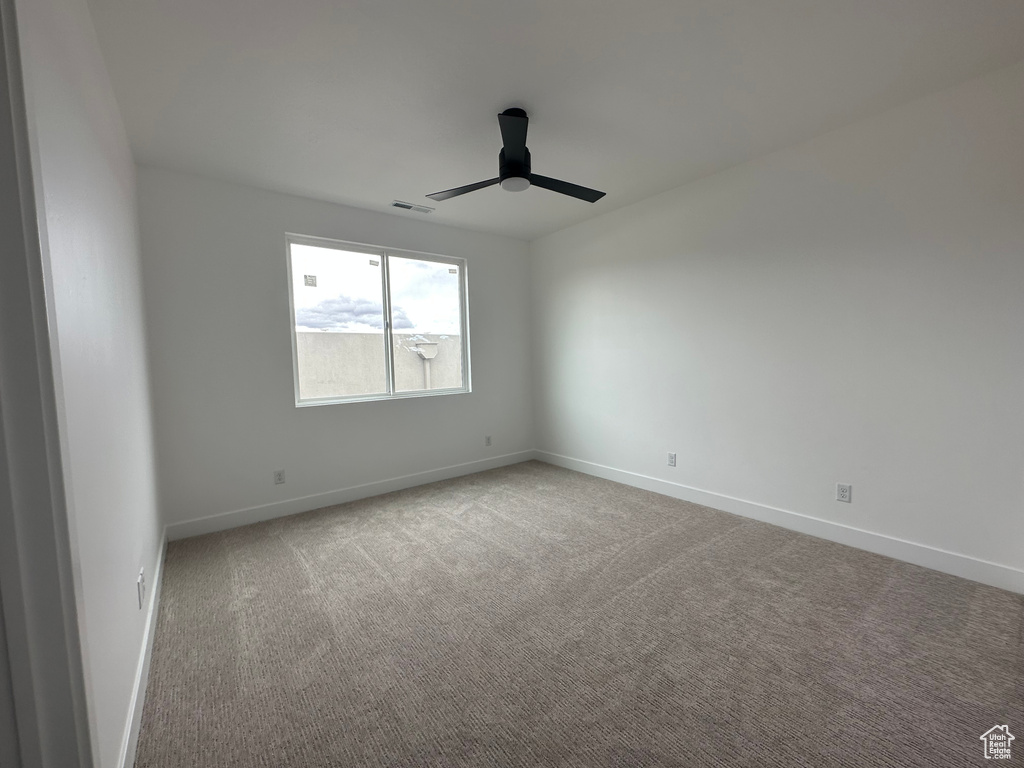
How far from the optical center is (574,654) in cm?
187

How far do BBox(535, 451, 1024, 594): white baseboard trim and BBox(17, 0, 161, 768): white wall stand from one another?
3578 mm

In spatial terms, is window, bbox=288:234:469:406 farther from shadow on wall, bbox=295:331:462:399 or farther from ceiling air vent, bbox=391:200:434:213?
ceiling air vent, bbox=391:200:434:213

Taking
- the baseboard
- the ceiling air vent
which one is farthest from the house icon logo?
the ceiling air vent

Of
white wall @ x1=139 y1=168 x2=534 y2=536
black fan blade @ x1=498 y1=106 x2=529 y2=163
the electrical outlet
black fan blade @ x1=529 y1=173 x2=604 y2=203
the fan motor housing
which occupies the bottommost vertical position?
the electrical outlet

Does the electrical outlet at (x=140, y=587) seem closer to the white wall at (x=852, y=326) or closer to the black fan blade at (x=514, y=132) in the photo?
the black fan blade at (x=514, y=132)

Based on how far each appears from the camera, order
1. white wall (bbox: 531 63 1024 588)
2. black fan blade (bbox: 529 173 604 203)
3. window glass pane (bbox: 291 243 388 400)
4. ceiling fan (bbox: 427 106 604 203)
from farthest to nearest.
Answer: window glass pane (bbox: 291 243 388 400), black fan blade (bbox: 529 173 604 203), ceiling fan (bbox: 427 106 604 203), white wall (bbox: 531 63 1024 588)

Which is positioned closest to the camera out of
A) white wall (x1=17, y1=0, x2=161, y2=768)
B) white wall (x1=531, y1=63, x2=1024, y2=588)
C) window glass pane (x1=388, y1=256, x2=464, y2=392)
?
white wall (x1=17, y1=0, x2=161, y2=768)

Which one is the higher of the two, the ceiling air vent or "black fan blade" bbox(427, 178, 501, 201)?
the ceiling air vent

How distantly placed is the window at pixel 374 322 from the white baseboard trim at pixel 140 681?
1680mm

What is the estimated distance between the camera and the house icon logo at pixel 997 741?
1373 millimetres

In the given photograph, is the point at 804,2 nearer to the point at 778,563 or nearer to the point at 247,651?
the point at 778,563

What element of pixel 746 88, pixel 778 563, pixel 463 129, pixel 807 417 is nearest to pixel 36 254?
pixel 463 129

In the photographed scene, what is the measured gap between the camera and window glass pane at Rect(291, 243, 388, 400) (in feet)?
12.2

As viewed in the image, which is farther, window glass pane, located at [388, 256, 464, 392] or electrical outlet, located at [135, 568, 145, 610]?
window glass pane, located at [388, 256, 464, 392]
